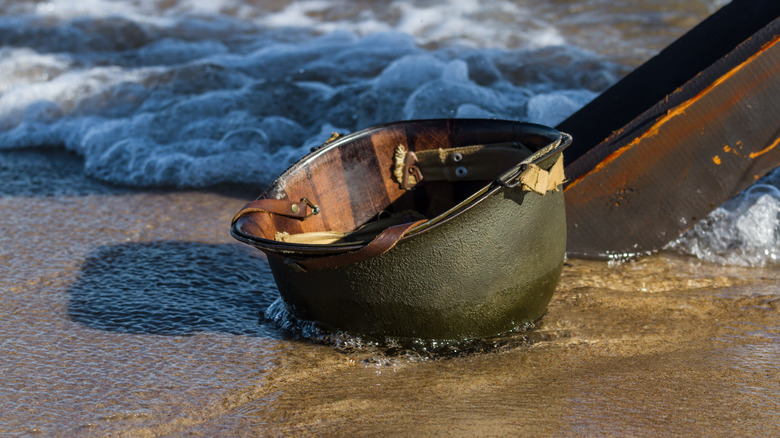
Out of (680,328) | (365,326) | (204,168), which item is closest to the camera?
(365,326)

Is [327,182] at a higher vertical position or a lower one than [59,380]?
higher

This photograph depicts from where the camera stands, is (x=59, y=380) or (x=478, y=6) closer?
(x=59, y=380)

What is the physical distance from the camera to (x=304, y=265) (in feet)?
8.41

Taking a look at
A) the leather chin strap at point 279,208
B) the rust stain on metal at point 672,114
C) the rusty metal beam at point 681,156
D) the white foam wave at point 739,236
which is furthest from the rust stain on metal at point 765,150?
the leather chin strap at point 279,208

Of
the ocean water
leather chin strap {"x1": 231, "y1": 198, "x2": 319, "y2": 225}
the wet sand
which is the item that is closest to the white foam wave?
the ocean water

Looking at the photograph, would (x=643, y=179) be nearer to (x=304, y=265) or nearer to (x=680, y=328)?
(x=680, y=328)

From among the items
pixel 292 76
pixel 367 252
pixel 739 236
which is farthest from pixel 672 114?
pixel 292 76

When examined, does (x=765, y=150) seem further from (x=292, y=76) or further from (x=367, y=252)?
(x=292, y=76)

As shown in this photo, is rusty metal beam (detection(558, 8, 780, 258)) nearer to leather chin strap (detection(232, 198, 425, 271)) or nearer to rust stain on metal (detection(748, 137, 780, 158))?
rust stain on metal (detection(748, 137, 780, 158))

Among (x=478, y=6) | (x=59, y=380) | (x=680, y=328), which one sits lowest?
(x=59, y=380)

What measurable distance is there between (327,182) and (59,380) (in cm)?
124

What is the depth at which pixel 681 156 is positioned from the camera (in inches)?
136

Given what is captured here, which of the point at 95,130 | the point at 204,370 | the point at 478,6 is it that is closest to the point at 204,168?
the point at 95,130

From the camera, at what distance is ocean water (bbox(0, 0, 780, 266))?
17.2 feet
